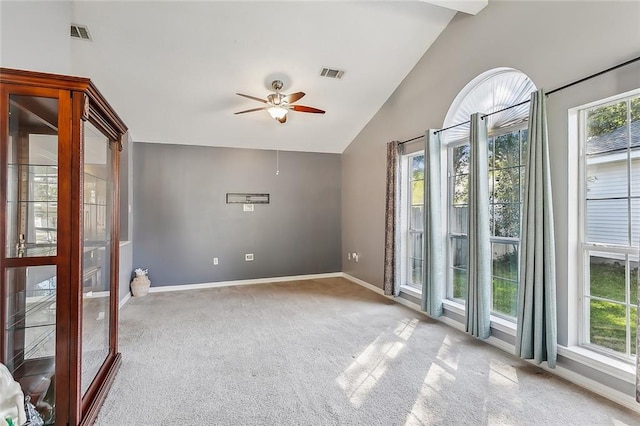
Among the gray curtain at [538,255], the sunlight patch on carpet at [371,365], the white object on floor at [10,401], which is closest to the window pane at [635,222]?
the gray curtain at [538,255]

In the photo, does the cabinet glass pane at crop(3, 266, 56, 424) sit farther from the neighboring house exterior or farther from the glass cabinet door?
the neighboring house exterior

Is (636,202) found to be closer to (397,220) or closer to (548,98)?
(548,98)

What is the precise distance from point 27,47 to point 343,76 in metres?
3.15

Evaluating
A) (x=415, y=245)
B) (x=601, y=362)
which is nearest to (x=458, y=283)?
(x=415, y=245)

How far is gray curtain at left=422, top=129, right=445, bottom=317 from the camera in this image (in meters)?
3.72

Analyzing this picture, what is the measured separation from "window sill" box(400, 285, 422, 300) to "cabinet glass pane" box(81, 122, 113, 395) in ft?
11.3

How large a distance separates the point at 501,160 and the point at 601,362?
190cm

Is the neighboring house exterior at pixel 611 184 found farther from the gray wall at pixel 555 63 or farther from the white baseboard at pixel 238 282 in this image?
the white baseboard at pixel 238 282

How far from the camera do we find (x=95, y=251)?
225 cm

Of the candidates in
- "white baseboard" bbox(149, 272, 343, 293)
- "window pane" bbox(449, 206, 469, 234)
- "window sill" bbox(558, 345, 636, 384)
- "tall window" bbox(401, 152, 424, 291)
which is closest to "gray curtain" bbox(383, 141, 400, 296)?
"tall window" bbox(401, 152, 424, 291)

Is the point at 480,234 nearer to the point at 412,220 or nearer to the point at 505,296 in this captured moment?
the point at 505,296

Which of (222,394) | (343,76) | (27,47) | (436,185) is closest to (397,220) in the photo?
(436,185)

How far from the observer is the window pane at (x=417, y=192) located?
14.6ft

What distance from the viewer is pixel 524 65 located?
2799 millimetres
